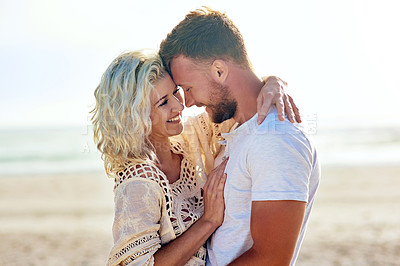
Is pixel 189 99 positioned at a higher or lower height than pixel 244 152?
higher

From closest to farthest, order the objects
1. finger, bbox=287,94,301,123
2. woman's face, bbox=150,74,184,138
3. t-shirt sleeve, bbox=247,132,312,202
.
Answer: t-shirt sleeve, bbox=247,132,312,202 < finger, bbox=287,94,301,123 < woman's face, bbox=150,74,184,138

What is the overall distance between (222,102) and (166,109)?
0.36 metres

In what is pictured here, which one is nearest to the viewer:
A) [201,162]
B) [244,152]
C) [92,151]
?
[244,152]

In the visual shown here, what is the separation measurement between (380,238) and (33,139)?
1007 inches

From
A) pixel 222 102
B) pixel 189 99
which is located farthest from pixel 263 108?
pixel 189 99

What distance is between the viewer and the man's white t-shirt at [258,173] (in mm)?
2115

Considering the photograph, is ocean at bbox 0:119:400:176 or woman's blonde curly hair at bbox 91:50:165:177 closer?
woman's blonde curly hair at bbox 91:50:165:177

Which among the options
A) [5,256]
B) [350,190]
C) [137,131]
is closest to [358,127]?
[350,190]

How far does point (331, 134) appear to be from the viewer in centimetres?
2295

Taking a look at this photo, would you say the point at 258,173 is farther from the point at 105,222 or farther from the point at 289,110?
the point at 105,222

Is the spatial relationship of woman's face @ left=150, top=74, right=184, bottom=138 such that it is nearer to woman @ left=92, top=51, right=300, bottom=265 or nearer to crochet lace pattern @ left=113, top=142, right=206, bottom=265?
A: woman @ left=92, top=51, right=300, bottom=265

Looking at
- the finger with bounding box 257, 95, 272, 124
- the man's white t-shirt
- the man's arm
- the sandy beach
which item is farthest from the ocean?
the man's arm

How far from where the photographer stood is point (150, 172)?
2498 millimetres

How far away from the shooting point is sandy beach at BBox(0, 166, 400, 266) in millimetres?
6277
